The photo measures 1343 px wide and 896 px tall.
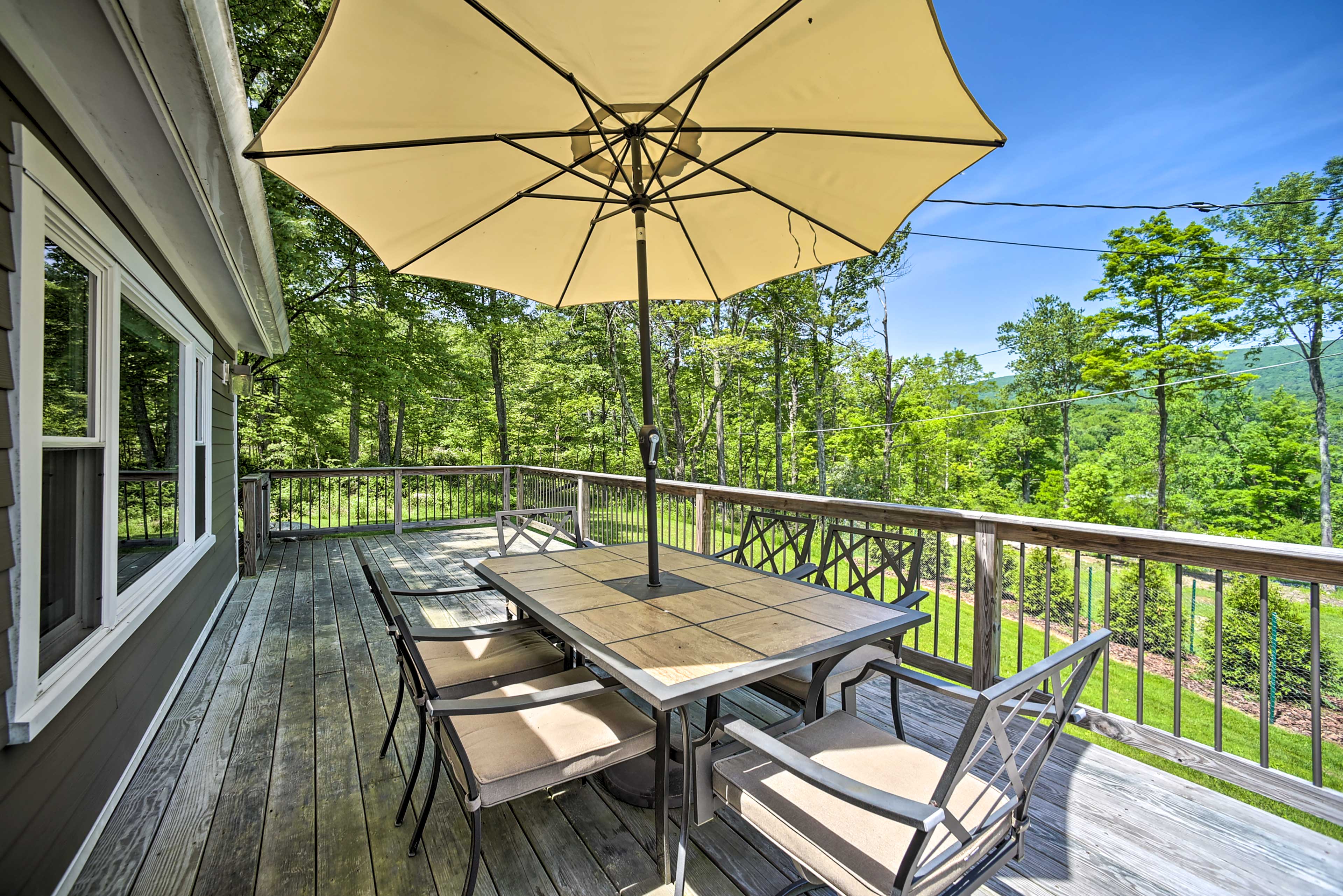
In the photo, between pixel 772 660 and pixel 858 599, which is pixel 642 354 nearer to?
pixel 772 660

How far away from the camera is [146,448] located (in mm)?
2580

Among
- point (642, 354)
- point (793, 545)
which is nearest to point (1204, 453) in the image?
point (793, 545)

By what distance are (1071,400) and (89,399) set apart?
68.8ft

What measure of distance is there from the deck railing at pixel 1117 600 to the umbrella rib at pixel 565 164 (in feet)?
6.52

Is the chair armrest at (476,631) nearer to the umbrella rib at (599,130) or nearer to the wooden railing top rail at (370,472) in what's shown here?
the umbrella rib at (599,130)

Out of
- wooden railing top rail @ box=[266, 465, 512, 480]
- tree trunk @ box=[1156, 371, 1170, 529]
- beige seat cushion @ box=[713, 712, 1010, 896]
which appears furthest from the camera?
tree trunk @ box=[1156, 371, 1170, 529]

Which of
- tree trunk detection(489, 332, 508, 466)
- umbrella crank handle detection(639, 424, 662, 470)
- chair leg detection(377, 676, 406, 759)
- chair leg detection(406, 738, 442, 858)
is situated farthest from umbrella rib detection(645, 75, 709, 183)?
tree trunk detection(489, 332, 508, 466)

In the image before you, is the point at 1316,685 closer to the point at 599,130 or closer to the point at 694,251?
the point at 694,251

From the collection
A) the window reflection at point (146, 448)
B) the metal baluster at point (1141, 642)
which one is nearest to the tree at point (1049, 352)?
the metal baluster at point (1141, 642)

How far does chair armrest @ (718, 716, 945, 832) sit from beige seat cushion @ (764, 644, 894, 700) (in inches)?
28.0

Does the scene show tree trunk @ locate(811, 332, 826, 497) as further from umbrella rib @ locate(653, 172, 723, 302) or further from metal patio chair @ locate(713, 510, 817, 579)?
umbrella rib @ locate(653, 172, 723, 302)

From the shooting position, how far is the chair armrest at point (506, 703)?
1410 millimetres

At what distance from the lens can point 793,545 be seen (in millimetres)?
2951

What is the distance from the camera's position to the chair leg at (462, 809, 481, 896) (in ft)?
4.66
